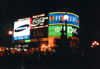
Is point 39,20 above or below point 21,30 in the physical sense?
above

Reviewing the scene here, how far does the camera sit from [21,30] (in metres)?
43.8

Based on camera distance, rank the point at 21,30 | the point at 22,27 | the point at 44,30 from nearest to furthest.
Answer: the point at 44,30 < the point at 22,27 < the point at 21,30

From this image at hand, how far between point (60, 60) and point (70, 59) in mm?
1095

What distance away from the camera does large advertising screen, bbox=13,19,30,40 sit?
138 ft

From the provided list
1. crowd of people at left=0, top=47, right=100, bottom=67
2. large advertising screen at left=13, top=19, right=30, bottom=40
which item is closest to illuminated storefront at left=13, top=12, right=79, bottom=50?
large advertising screen at left=13, top=19, right=30, bottom=40

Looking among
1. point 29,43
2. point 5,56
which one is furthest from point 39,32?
point 5,56

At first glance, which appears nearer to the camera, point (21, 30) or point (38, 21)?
point (38, 21)

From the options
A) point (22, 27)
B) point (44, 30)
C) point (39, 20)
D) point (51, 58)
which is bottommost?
point (51, 58)

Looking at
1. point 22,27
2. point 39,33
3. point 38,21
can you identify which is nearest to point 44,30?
point 39,33

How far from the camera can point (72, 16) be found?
38.9 metres

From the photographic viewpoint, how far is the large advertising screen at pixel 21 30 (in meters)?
42.0

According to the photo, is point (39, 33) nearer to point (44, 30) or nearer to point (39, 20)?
point (44, 30)

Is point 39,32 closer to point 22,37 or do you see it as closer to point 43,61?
point 22,37

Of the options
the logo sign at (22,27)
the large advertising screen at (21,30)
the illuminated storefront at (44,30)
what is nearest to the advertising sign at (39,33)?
the illuminated storefront at (44,30)
